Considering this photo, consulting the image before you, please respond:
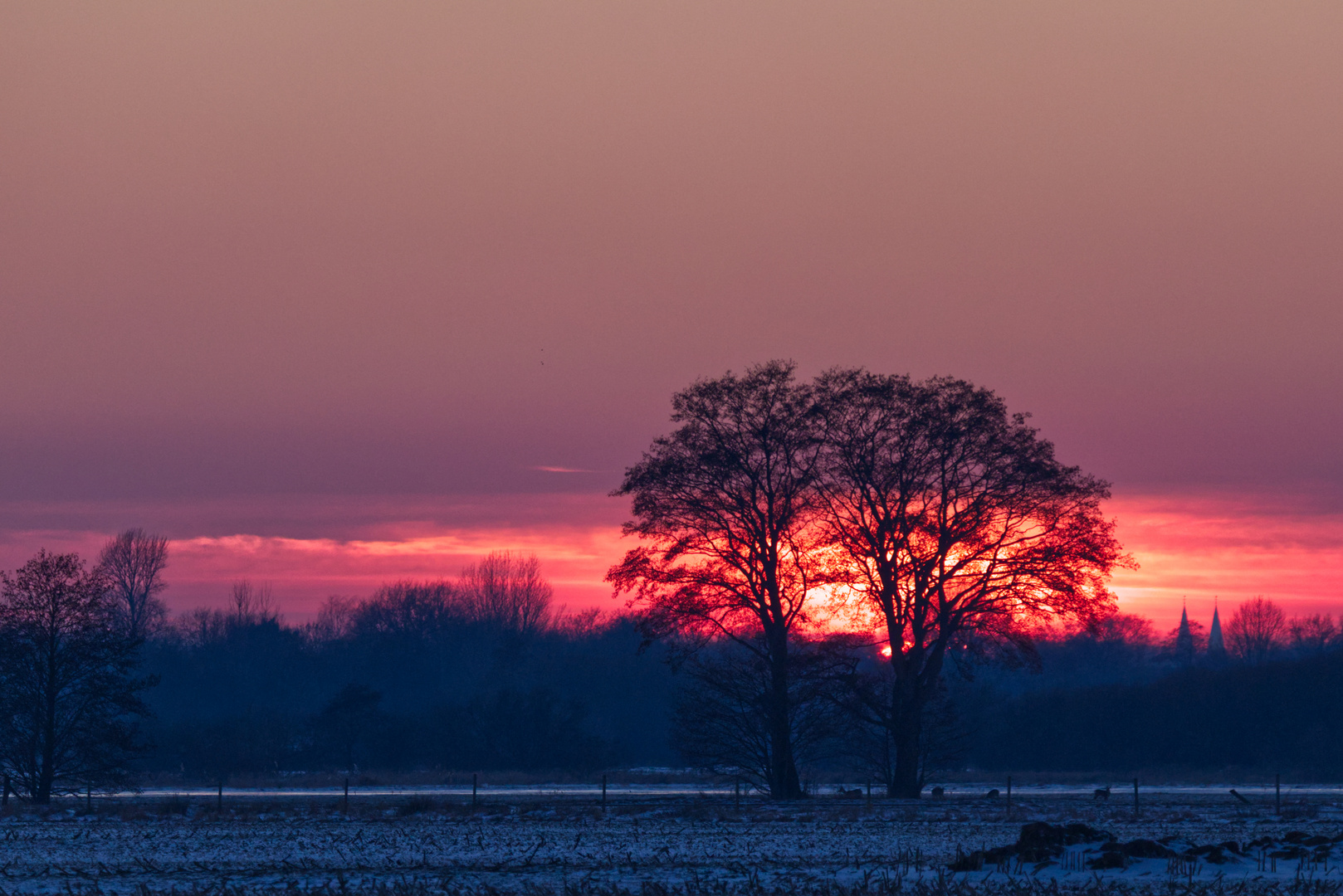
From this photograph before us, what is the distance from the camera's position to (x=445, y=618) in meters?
145

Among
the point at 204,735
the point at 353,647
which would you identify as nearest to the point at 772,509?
the point at 204,735

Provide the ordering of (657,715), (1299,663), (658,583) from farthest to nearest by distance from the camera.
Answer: (657,715) < (1299,663) < (658,583)

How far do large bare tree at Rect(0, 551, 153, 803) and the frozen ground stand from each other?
7163 millimetres

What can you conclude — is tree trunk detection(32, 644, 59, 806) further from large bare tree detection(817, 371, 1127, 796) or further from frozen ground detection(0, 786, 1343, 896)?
large bare tree detection(817, 371, 1127, 796)

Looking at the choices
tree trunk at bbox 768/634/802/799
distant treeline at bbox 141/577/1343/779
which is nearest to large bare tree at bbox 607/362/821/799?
tree trunk at bbox 768/634/802/799

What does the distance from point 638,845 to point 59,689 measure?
28.9 metres

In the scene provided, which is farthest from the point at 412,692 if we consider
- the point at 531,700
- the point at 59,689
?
the point at 59,689

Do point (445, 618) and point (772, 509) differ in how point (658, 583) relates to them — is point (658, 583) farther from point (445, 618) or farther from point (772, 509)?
point (445, 618)

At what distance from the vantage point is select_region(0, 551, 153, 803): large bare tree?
153 feet

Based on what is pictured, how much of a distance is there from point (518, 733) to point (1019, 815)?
154 ft

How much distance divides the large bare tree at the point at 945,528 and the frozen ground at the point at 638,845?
193 inches

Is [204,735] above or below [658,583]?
below

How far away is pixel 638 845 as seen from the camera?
26922 millimetres

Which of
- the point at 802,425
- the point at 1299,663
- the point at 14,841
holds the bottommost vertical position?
the point at 14,841
